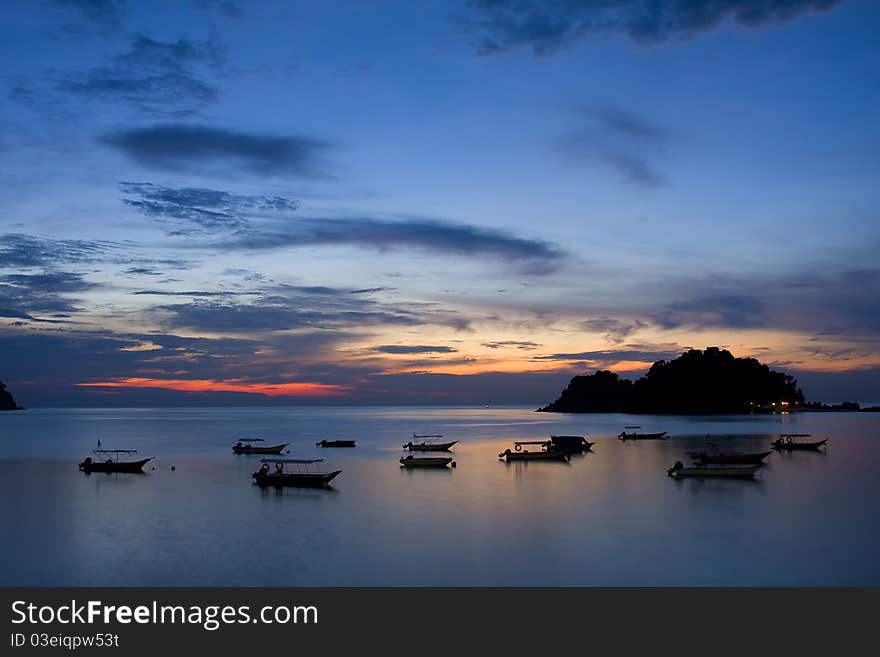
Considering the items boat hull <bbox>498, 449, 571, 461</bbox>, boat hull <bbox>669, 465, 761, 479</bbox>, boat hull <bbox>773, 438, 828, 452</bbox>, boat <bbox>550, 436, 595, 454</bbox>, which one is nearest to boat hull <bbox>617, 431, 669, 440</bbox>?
boat <bbox>550, 436, 595, 454</bbox>

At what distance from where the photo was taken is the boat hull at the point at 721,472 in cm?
4762

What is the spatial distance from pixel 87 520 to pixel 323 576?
17.3 metres

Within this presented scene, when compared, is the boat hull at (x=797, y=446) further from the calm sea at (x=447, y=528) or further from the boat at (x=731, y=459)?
the boat at (x=731, y=459)

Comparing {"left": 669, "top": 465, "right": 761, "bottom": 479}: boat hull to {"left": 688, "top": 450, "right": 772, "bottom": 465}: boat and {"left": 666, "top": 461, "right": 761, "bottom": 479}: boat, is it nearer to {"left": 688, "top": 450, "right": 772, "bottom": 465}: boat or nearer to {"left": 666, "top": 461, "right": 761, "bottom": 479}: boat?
{"left": 666, "top": 461, "right": 761, "bottom": 479}: boat

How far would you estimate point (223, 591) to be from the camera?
22594 mm

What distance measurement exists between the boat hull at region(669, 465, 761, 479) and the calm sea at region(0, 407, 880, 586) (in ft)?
4.07

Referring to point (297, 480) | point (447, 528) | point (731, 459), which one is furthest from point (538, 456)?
point (447, 528)

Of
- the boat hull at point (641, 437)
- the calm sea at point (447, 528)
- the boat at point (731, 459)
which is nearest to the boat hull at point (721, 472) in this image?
the calm sea at point (447, 528)

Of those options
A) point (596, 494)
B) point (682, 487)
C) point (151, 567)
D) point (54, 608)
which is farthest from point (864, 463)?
point (54, 608)

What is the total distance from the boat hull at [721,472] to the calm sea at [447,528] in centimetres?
124

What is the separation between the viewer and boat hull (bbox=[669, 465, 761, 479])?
47625 millimetres

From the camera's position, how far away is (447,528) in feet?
107

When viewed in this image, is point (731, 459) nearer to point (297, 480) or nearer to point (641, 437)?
point (297, 480)

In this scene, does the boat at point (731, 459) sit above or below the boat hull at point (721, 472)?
above
